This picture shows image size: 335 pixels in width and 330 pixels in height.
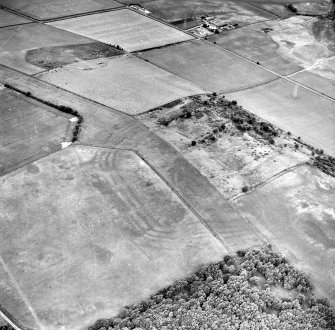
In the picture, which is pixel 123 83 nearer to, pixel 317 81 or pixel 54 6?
pixel 317 81

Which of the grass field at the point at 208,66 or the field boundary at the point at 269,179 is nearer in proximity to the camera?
the field boundary at the point at 269,179

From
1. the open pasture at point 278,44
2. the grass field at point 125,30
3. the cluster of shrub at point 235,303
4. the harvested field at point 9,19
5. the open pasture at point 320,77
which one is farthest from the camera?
the harvested field at point 9,19

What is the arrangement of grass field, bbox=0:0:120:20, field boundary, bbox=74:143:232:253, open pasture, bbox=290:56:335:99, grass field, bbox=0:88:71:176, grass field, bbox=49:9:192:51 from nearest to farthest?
field boundary, bbox=74:143:232:253, grass field, bbox=0:88:71:176, open pasture, bbox=290:56:335:99, grass field, bbox=49:9:192:51, grass field, bbox=0:0:120:20

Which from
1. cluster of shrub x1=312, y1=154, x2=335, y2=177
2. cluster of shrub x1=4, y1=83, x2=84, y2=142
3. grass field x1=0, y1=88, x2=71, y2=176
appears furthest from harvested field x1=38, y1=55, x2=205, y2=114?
cluster of shrub x1=312, y1=154, x2=335, y2=177

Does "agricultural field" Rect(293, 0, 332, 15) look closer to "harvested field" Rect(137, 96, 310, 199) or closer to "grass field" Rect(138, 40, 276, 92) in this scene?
"grass field" Rect(138, 40, 276, 92)

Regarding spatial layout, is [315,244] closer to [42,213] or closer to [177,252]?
[177,252]

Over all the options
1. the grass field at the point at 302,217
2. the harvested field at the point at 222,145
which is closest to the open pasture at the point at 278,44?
the harvested field at the point at 222,145

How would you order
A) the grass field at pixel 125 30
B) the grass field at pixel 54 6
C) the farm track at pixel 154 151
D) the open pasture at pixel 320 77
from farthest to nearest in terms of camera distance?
the grass field at pixel 54 6 → the grass field at pixel 125 30 → the open pasture at pixel 320 77 → the farm track at pixel 154 151

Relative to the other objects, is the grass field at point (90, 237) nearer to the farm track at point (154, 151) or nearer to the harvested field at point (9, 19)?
the farm track at point (154, 151)
